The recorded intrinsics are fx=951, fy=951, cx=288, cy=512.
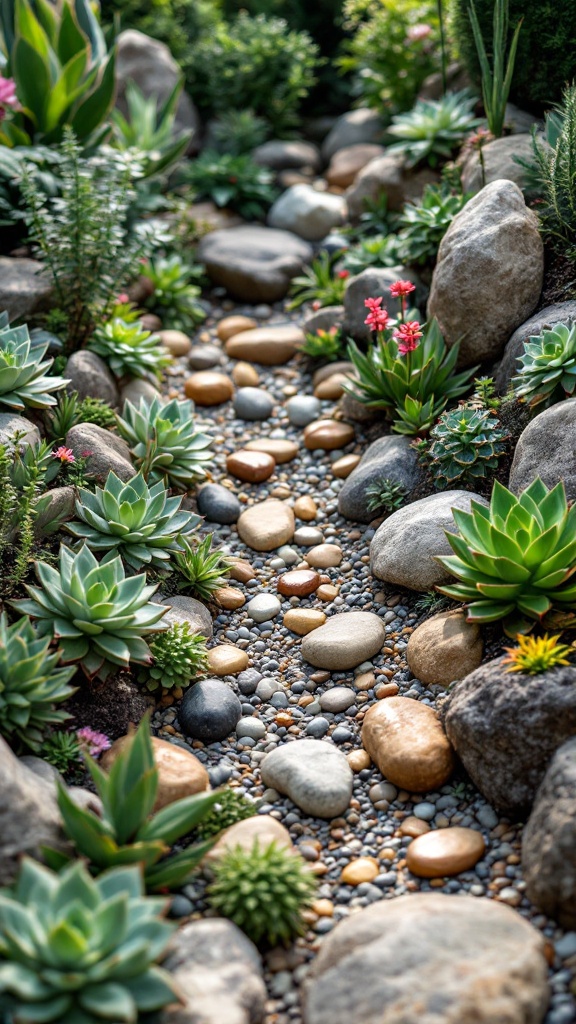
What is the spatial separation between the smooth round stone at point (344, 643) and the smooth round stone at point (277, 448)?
1652 millimetres

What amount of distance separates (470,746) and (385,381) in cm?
244

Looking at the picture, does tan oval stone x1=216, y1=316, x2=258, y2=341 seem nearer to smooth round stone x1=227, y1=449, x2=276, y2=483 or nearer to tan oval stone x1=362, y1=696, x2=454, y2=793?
smooth round stone x1=227, y1=449, x2=276, y2=483

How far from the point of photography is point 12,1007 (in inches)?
113

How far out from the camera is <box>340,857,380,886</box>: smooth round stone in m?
3.66

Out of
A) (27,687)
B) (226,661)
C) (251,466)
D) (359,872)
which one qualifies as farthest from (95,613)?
(251,466)

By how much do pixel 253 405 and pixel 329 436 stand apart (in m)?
0.67

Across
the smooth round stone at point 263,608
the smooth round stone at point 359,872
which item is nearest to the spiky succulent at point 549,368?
the smooth round stone at point 263,608

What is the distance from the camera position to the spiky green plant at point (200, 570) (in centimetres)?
491

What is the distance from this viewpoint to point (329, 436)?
239 inches

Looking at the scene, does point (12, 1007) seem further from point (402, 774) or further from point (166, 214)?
point (166, 214)

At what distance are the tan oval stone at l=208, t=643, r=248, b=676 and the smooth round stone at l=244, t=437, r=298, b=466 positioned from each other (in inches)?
67.2

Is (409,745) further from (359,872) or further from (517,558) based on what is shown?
(517,558)

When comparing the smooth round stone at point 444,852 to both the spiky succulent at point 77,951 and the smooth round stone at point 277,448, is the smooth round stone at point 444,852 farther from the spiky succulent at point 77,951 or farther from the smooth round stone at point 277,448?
the smooth round stone at point 277,448

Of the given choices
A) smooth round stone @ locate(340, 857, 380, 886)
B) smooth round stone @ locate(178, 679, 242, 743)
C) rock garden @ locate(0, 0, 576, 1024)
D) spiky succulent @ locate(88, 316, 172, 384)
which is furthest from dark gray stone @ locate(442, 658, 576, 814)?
spiky succulent @ locate(88, 316, 172, 384)
